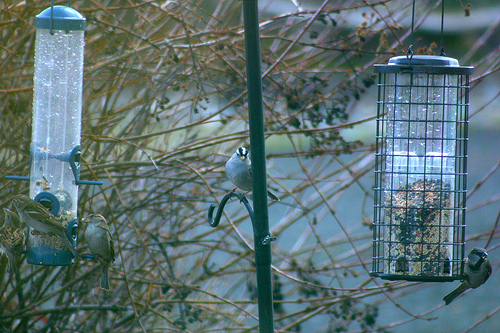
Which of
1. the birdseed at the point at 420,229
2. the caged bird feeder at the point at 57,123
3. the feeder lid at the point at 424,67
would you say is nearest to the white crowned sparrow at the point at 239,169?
the caged bird feeder at the point at 57,123

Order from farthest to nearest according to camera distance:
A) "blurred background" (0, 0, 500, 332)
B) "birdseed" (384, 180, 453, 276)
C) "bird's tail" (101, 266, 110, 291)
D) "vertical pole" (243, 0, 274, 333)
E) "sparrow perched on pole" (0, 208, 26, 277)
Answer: "blurred background" (0, 0, 500, 332) → "bird's tail" (101, 266, 110, 291) → "sparrow perched on pole" (0, 208, 26, 277) → "birdseed" (384, 180, 453, 276) → "vertical pole" (243, 0, 274, 333)

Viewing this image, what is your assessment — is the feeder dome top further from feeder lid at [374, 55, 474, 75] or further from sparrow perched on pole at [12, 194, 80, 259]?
sparrow perched on pole at [12, 194, 80, 259]

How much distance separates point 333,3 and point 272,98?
149 cm

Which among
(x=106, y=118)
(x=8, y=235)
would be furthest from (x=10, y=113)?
(x=8, y=235)

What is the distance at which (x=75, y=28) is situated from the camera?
3570 millimetres

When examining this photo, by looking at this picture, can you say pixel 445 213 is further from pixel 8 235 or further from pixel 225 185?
pixel 225 185

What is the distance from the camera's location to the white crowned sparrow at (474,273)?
3.52 meters

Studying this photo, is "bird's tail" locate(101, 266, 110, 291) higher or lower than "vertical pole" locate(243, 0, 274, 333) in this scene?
lower

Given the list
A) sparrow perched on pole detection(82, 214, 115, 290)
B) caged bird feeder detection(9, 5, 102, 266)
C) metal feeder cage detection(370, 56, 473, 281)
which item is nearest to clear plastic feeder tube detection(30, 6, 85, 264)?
caged bird feeder detection(9, 5, 102, 266)

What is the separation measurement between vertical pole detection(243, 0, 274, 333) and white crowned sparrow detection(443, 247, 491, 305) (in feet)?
4.13

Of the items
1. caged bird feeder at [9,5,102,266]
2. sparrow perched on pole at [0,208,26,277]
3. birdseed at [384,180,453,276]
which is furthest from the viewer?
caged bird feeder at [9,5,102,266]

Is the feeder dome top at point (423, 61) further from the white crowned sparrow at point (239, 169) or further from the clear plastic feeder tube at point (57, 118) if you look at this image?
the clear plastic feeder tube at point (57, 118)

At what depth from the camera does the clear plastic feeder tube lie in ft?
12.7

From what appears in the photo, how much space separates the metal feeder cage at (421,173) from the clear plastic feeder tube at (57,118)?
1.93m
